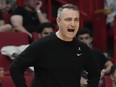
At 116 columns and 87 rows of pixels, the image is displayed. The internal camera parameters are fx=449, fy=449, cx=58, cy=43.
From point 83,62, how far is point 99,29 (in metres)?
3.59

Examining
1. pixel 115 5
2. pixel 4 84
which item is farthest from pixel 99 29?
pixel 4 84

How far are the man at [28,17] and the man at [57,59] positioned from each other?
288 centimetres

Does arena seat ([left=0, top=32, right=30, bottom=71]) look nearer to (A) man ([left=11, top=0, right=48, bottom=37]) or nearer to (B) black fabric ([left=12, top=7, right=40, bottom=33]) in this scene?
(A) man ([left=11, top=0, right=48, bottom=37])

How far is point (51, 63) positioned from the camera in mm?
3262

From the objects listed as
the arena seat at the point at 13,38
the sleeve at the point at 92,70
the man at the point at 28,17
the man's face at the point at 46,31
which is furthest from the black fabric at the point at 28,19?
the sleeve at the point at 92,70

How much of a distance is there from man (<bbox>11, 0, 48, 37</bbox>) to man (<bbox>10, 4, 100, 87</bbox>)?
2883 mm

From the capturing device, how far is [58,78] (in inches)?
128

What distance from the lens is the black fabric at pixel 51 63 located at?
325 centimetres

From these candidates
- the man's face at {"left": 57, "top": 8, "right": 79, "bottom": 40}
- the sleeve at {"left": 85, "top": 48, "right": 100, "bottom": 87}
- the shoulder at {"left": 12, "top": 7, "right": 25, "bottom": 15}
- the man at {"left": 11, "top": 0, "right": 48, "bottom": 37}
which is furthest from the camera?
the shoulder at {"left": 12, "top": 7, "right": 25, "bottom": 15}

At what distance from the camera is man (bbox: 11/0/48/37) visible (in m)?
6.23

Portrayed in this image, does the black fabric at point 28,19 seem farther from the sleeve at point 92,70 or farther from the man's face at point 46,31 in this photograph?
the sleeve at point 92,70

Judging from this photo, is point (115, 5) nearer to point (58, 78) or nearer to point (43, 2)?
point (43, 2)

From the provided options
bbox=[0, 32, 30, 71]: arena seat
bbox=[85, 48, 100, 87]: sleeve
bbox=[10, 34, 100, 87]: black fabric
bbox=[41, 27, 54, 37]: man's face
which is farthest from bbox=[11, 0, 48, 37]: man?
bbox=[10, 34, 100, 87]: black fabric

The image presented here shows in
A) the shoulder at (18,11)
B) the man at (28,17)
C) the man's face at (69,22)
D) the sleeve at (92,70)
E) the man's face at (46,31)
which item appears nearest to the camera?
the man's face at (69,22)
